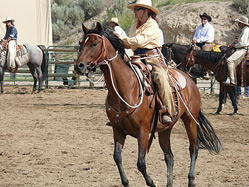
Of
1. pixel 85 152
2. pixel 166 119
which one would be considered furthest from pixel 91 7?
pixel 166 119

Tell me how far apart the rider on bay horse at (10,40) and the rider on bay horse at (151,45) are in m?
11.3

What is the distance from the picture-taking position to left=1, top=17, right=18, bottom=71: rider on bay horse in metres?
17.1

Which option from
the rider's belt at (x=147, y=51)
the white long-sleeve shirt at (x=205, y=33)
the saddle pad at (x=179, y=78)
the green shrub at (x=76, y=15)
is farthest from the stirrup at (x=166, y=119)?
the green shrub at (x=76, y=15)

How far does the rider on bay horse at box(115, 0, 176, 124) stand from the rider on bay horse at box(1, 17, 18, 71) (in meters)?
11.3

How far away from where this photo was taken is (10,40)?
1722cm

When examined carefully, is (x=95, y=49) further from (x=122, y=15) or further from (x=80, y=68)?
(x=122, y=15)

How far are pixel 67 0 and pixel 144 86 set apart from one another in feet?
116

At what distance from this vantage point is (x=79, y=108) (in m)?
14.0

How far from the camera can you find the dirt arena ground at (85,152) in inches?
270

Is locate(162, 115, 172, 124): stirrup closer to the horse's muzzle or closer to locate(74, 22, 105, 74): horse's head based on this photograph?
locate(74, 22, 105, 74): horse's head

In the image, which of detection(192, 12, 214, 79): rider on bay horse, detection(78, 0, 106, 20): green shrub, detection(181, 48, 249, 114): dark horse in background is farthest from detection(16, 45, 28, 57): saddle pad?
detection(78, 0, 106, 20): green shrub

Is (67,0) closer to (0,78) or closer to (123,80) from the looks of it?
(0,78)

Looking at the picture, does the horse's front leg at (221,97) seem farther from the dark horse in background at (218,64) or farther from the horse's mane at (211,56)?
the horse's mane at (211,56)

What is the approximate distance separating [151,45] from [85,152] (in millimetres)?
2643
